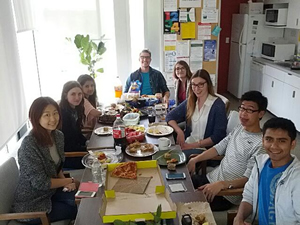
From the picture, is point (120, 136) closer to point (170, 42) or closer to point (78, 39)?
point (78, 39)

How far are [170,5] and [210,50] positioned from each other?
961mm

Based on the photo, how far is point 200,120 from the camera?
8.77 feet

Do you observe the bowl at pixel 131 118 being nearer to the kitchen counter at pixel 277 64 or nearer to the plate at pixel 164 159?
the plate at pixel 164 159

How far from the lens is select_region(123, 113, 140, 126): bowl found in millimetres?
2723

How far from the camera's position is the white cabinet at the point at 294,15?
460 centimetres

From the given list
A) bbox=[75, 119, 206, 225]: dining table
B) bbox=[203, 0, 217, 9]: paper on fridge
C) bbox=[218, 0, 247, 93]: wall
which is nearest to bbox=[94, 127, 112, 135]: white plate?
bbox=[75, 119, 206, 225]: dining table

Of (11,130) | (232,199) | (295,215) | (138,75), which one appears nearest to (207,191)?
(232,199)

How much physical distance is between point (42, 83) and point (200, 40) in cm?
252

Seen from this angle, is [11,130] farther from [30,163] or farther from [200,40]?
[200,40]

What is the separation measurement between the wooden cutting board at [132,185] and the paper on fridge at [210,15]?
3.56 metres

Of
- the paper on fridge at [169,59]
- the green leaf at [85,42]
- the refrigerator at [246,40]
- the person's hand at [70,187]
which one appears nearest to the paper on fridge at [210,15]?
the paper on fridge at [169,59]

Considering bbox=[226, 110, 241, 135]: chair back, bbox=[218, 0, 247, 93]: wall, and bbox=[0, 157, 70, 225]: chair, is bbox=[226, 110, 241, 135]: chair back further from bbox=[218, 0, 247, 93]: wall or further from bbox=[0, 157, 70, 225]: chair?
bbox=[218, 0, 247, 93]: wall

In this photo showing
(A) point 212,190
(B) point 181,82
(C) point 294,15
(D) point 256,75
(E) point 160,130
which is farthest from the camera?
(D) point 256,75

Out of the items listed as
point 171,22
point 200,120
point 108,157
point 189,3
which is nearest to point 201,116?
point 200,120
